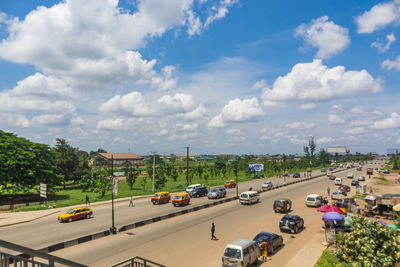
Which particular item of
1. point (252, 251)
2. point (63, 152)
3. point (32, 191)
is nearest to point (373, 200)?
point (252, 251)

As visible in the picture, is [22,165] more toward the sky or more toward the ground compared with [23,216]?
more toward the sky

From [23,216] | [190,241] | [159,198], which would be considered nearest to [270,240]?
[190,241]

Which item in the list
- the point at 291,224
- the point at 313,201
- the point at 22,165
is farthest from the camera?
the point at 22,165

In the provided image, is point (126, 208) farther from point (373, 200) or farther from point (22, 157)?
point (373, 200)

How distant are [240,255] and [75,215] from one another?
20.6 metres

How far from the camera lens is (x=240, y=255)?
1430 centimetres

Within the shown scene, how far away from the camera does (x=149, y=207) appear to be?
35406 mm

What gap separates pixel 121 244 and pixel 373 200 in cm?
2733

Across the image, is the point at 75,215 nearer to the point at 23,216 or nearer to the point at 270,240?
the point at 23,216

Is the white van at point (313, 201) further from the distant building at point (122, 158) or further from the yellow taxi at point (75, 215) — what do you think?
the distant building at point (122, 158)

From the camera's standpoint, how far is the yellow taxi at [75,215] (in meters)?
27.2

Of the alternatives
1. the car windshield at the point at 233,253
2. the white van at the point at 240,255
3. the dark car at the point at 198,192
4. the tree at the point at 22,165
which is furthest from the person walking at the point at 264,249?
the tree at the point at 22,165

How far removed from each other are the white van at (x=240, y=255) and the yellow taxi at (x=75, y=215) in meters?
19.6

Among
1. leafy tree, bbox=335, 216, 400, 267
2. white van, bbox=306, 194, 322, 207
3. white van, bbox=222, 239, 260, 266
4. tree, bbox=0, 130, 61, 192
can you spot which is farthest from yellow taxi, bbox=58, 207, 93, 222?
white van, bbox=306, 194, 322, 207
